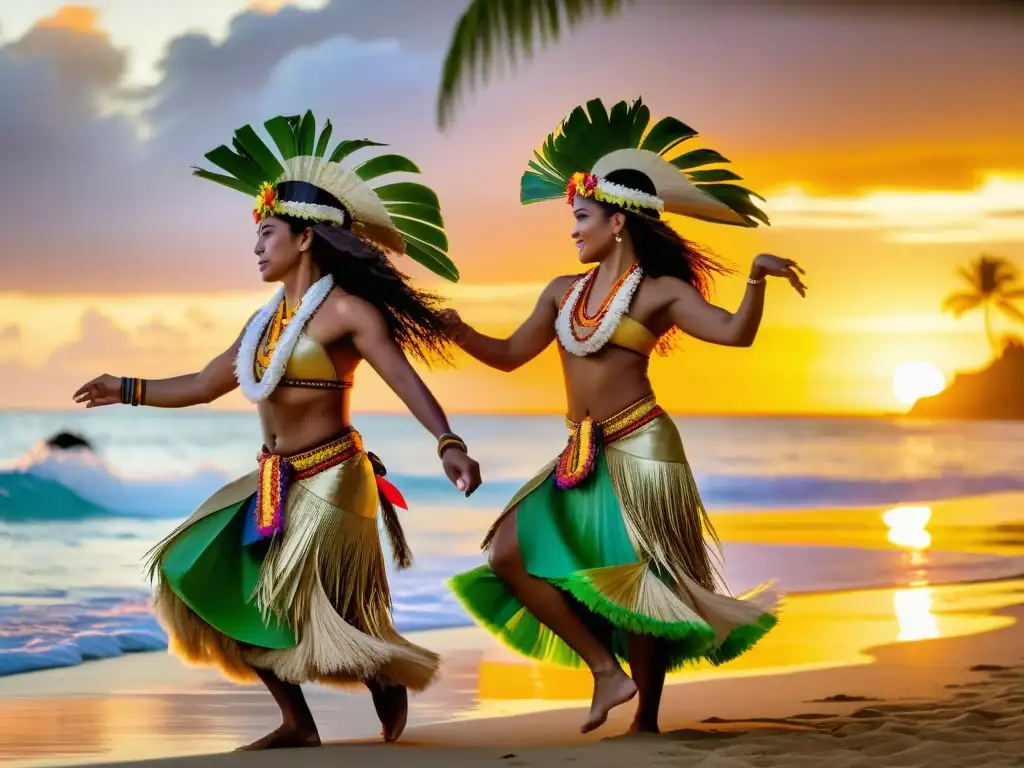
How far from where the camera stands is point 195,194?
46.8 ft

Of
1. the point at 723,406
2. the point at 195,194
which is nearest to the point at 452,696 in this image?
the point at 195,194

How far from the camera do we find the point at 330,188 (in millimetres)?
4266

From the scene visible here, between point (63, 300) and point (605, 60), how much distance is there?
4878 mm

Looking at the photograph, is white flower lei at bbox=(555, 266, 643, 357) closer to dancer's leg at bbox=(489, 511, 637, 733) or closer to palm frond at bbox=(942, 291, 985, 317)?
dancer's leg at bbox=(489, 511, 637, 733)

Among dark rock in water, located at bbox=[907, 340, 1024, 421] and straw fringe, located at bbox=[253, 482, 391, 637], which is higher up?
dark rock in water, located at bbox=[907, 340, 1024, 421]

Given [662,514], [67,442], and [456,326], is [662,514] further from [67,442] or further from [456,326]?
[67,442]

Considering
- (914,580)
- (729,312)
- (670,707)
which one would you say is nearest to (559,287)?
(729,312)

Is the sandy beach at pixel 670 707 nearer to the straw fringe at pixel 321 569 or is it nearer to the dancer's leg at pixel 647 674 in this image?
the dancer's leg at pixel 647 674

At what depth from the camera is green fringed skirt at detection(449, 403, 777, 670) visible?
4.05m

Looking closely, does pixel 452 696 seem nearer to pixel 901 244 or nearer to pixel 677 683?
pixel 677 683

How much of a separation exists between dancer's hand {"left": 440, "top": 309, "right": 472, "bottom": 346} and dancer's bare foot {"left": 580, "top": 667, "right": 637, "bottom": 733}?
935 mm

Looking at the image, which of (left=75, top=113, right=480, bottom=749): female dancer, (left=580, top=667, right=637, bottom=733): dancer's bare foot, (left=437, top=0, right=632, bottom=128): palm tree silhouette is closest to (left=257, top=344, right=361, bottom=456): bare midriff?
(left=75, top=113, right=480, bottom=749): female dancer

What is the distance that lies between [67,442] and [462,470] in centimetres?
1230

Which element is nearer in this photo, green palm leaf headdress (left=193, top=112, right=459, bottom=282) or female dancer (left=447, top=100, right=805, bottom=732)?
female dancer (left=447, top=100, right=805, bottom=732)
